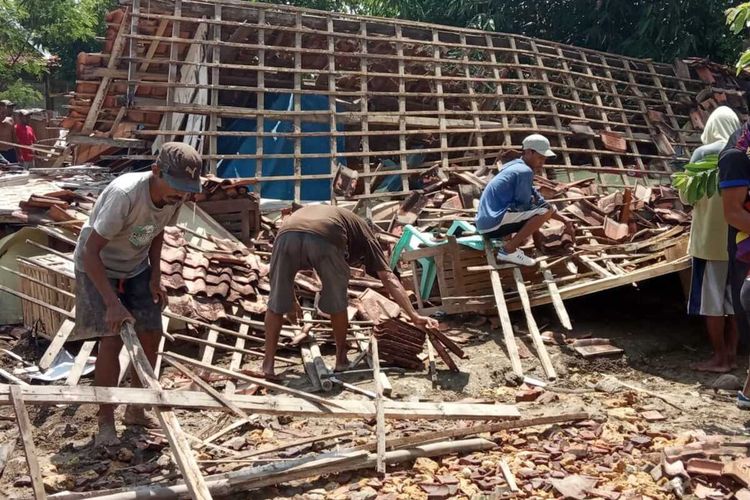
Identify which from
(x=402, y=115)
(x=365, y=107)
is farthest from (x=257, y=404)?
(x=402, y=115)

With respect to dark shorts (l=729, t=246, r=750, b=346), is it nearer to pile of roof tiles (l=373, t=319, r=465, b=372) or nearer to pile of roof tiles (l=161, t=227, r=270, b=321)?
pile of roof tiles (l=373, t=319, r=465, b=372)

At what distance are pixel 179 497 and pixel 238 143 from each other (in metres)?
8.61

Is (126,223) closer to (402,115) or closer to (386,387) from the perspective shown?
(386,387)

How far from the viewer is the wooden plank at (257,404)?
3.35 meters

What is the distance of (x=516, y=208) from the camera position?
7188 millimetres

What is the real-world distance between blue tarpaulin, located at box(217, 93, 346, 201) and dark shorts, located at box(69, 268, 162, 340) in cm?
623

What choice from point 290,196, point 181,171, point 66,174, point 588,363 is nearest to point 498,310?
point 588,363

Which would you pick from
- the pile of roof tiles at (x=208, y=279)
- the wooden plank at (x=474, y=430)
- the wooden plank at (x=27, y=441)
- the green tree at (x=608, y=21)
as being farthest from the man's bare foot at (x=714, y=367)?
the green tree at (x=608, y=21)

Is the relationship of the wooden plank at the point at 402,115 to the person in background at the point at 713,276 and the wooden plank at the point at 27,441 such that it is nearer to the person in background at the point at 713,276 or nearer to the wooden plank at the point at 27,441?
the person in background at the point at 713,276

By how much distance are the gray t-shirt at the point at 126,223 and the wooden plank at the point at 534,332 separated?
3173mm

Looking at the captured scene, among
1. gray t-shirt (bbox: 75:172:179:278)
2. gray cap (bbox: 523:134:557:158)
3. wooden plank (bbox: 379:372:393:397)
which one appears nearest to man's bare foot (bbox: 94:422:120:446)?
gray t-shirt (bbox: 75:172:179:278)

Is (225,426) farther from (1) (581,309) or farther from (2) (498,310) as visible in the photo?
(1) (581,309)

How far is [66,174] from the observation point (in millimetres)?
11438

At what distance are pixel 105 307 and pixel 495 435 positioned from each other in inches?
95.9
